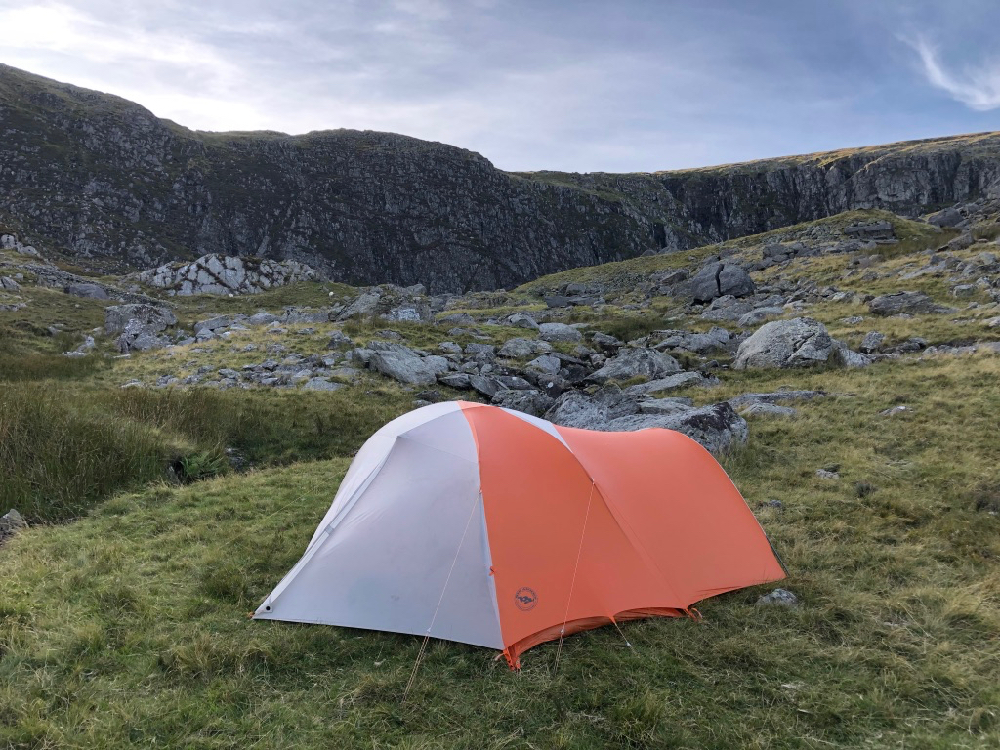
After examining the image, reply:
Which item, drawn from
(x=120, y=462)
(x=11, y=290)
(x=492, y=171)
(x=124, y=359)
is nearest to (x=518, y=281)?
(x=492, y=171)

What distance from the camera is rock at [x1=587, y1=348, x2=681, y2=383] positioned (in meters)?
18.3

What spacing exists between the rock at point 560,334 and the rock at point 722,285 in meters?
14.2

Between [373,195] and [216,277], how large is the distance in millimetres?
68111

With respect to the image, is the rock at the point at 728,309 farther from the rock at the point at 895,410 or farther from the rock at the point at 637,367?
the rock at the point at 895,410

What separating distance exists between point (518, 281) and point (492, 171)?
99.0 feet

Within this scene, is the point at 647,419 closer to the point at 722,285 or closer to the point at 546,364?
the point at 546,364

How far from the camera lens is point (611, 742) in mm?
3766

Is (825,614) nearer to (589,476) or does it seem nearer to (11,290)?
(589,476)

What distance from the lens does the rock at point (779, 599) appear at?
18.1ft

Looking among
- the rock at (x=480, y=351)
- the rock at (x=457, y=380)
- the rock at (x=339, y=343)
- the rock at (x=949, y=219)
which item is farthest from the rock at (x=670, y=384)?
the rock at (x=949, y=219)

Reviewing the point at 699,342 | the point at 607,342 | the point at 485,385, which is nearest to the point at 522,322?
the point at 607,342

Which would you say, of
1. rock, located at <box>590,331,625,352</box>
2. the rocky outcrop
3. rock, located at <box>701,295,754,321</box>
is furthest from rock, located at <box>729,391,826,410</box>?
the rocky outcrop

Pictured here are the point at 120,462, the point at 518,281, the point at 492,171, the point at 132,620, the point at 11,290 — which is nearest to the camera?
the point at 132,620

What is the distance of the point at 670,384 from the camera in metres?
16.5
